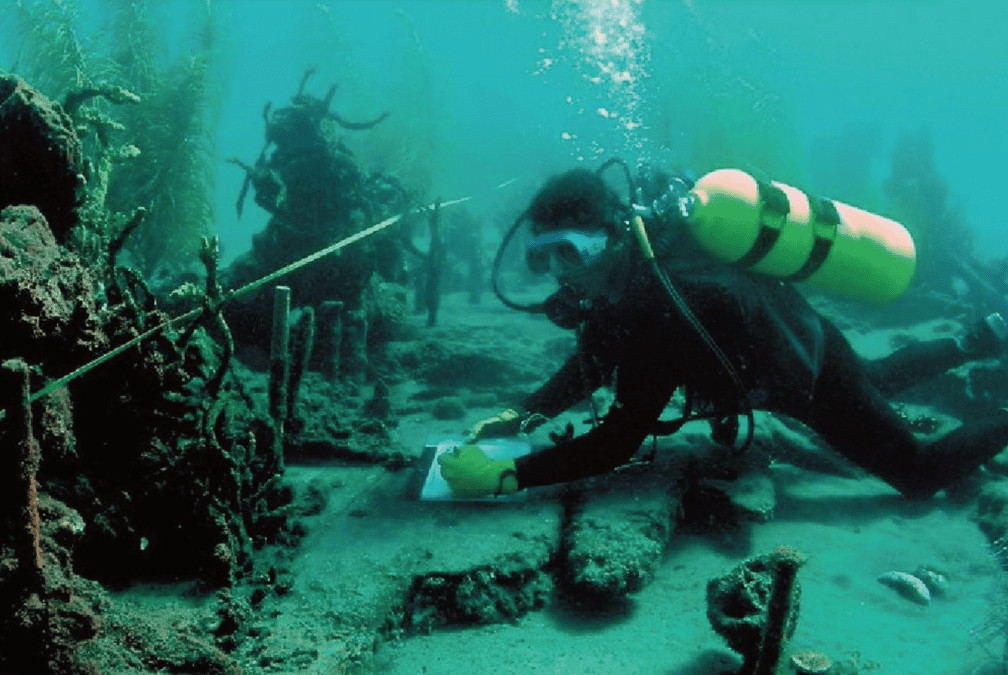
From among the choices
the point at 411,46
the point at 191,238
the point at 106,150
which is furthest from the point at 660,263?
the point at 411,46

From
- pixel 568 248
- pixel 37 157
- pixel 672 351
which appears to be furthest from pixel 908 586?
pixel 37 157

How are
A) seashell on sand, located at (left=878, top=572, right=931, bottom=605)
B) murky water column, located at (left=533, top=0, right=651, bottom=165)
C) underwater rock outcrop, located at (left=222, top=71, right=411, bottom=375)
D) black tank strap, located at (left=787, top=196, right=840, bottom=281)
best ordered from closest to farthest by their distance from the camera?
seashell on sand, located at (left=878, top=572, right=931, bottom=605) → black tank strap, located at (left=787, top=196, right=840, bottom=281) → underwater rock outcrop, located at (left=222, top=71, right=411, bottom=375) → murky water column, located at (left=533, top=0, right=651, bottom=165)

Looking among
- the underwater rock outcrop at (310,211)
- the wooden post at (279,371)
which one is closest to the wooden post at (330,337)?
the underwater rock outcrop at (310,211)

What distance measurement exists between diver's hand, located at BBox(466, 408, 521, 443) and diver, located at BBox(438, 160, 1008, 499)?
0.10 meters

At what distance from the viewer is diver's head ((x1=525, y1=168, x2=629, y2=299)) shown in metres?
3.81

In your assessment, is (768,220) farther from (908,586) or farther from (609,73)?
(609,73)

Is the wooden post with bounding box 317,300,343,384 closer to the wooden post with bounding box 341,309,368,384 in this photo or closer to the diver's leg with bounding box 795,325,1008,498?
the wooden post with bounding box 341,309,368,384

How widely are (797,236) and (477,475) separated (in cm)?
247

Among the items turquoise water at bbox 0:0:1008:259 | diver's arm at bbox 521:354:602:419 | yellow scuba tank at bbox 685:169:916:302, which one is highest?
turquoise water at bbox 0:0:1008:259

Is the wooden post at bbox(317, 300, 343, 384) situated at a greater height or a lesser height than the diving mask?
lesser

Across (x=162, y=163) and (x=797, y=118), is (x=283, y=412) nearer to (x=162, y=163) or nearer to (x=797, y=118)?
(x=162, y=163)

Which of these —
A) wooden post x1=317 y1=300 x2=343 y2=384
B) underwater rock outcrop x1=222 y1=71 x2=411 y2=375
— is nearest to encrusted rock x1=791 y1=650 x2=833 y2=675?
wooden post x1=317 y1=300 x2=343 y2=384

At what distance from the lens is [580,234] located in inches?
152

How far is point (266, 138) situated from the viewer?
772 centimetres
